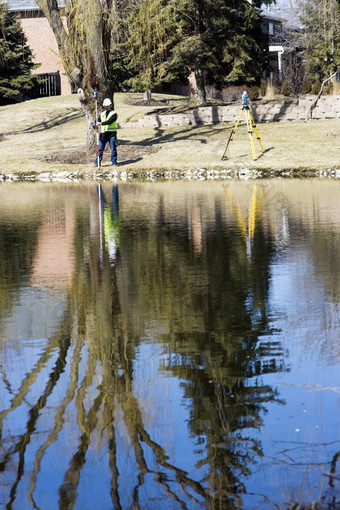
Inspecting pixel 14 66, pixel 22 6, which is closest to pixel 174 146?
pixel 14 66

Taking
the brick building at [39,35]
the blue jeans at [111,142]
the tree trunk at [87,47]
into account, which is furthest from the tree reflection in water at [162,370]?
the brick building at [39,35]

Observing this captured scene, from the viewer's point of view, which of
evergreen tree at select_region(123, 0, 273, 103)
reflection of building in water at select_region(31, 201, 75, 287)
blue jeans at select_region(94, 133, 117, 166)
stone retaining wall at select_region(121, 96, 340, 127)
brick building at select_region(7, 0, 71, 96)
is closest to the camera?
reflection of building in water at select_region(31, 201, 75, 287)

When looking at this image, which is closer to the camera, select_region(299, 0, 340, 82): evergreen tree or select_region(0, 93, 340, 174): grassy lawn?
select_region(0, 93, 340, 174): grassy lawn

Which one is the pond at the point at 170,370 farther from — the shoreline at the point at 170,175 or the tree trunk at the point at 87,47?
the tree trunk at the point at 87,47

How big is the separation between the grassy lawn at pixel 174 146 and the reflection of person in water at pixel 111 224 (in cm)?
795

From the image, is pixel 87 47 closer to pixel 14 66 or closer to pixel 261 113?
pixel 261 113

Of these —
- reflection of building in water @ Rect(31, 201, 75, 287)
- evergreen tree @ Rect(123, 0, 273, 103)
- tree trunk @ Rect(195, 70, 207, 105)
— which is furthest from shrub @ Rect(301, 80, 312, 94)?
reflection of building in water @ Rect(31, 201, 75, 287)

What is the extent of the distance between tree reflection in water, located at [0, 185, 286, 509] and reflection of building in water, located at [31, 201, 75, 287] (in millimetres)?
194

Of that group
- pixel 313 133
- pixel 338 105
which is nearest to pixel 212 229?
pixel 313 133

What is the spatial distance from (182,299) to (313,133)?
25927 millimetres

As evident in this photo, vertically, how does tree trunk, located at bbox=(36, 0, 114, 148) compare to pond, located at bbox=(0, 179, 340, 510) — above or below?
above

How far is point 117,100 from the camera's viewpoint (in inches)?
1967

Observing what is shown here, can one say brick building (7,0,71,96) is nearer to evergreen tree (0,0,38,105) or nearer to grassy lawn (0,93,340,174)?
evergreen tree (0,0,38,105)

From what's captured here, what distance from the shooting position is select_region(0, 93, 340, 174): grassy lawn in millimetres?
28500
